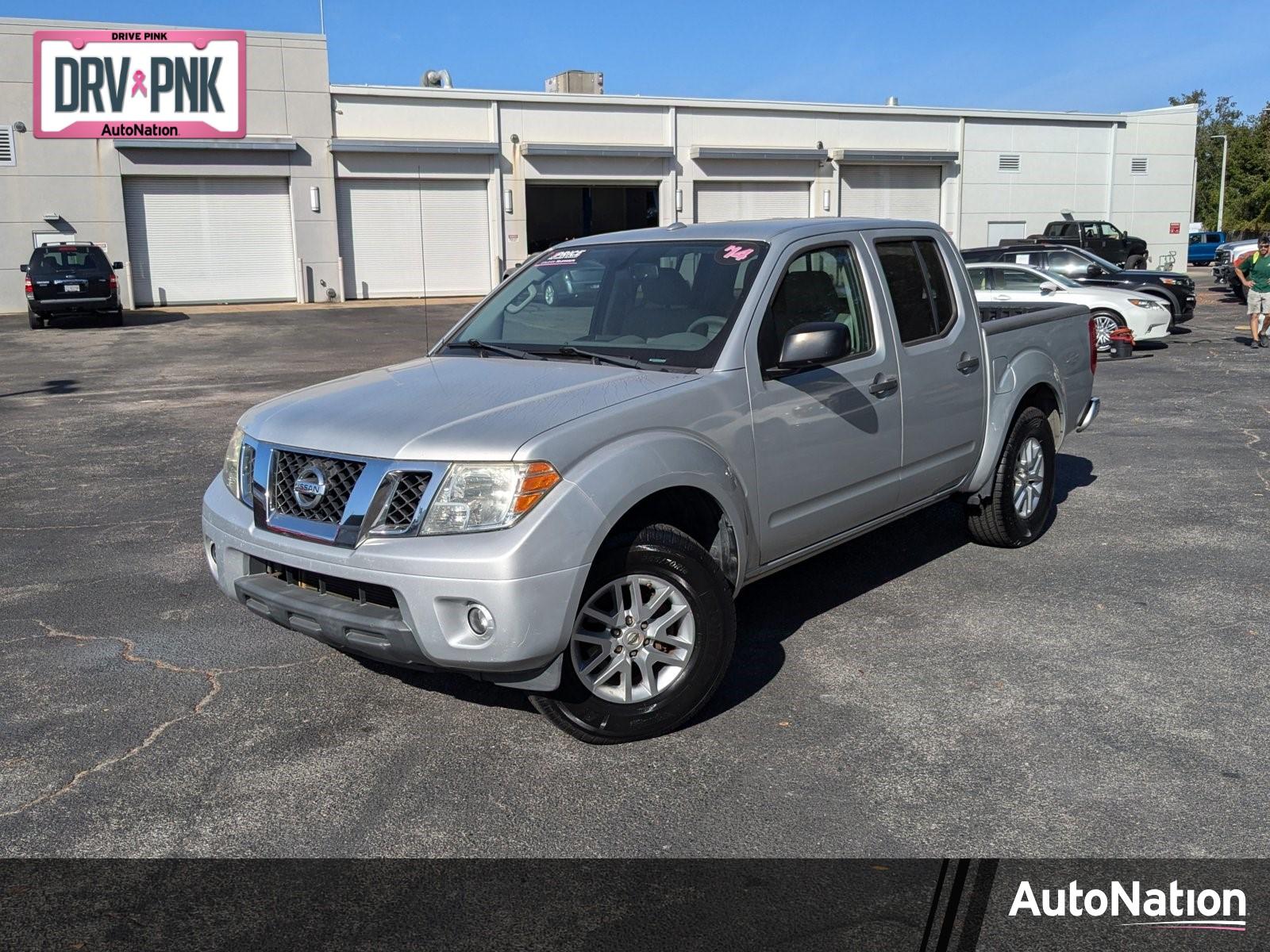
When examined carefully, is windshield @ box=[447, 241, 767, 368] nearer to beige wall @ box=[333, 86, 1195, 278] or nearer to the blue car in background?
beige wall @ box=[333, 86, 1195, 278]

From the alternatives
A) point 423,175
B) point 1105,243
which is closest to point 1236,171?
point 1105,243

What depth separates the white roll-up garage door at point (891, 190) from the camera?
39344 millimetres

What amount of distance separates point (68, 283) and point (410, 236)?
36.8 ft

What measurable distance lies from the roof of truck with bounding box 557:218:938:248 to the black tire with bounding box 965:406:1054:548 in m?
1.40

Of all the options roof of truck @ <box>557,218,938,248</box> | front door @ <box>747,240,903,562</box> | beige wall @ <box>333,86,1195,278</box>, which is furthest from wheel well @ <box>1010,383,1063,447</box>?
beige wall @ <box>333,86,1195,278</box>

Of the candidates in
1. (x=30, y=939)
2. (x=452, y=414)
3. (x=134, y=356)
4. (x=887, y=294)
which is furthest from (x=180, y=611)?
(x=134, y=356)

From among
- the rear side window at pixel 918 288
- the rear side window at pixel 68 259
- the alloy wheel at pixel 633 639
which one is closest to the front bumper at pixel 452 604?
the alloy wheel at pixel 633 639

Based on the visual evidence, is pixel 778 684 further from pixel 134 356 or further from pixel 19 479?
pixel 134 356

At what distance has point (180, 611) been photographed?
6.00 metres

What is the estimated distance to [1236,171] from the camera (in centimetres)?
6956

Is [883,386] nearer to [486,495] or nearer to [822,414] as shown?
[822,414]

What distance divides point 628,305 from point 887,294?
1315 millimetres

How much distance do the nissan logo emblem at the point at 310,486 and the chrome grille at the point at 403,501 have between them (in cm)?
31

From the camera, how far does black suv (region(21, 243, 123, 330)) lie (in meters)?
25.9
